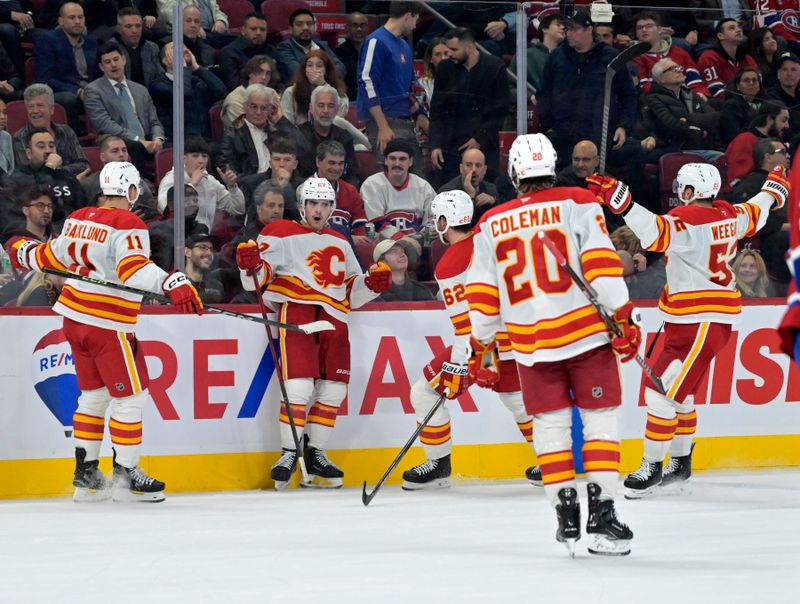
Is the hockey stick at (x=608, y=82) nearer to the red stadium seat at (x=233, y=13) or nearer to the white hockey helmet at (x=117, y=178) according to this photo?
the red stadium seat at (x=233, y=13)

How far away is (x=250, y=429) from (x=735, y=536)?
261 centimetres

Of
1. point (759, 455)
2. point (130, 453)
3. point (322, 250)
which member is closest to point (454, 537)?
point (130, 453)

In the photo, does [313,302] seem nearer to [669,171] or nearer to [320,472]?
[320,472]

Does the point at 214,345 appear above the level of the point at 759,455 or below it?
above

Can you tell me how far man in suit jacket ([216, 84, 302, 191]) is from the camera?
6.44 meters

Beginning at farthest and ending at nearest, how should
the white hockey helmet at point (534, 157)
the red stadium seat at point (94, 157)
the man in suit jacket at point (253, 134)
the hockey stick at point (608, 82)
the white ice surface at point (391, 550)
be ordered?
the hockey stick at point (608, 82)
the man in suit jacket at point (253, 134)
the red stadium seat at point (94, 157)
the white hockey helmet at point (534, 157)
the white ice surface at point (391, 550)

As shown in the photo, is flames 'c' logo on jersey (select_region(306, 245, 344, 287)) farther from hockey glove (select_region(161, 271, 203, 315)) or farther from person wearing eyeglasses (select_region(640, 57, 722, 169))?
person wearing eyeglasses (select_region(640, 57, 722, 169))

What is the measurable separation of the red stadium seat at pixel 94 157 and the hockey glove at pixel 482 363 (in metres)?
2.56

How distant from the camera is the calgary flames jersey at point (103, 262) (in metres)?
5.69

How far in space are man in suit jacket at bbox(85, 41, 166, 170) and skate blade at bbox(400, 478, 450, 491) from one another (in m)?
2.03

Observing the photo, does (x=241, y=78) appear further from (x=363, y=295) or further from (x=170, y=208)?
(x=363, y=295)

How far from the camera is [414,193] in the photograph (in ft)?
21.9

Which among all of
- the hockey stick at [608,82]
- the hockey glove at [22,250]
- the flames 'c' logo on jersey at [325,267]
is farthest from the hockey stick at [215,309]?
the hockey stick at [608,82]

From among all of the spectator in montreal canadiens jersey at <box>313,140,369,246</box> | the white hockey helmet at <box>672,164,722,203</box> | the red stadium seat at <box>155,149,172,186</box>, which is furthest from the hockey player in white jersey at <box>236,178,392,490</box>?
the white hockey helmet at <box>672,164,722,203</box>
